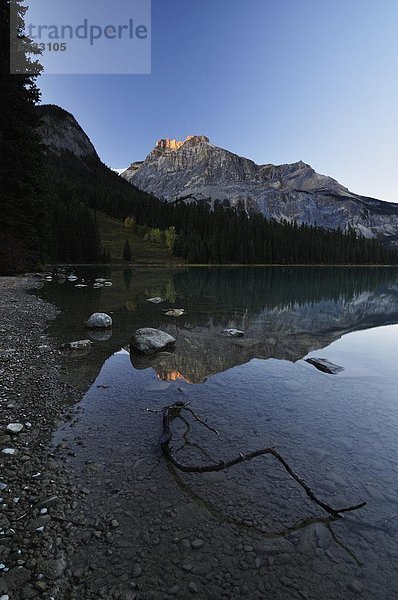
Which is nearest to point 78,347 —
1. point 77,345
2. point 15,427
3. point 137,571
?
point 77,345

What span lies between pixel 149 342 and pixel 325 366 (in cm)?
894

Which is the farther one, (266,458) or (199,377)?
(199,377)

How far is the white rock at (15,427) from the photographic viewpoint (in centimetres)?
790

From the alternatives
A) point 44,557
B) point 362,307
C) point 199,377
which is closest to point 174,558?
point 44,557

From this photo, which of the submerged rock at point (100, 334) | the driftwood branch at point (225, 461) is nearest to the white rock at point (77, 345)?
the submerged rock at point (100, 334)

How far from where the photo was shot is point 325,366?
1586cm

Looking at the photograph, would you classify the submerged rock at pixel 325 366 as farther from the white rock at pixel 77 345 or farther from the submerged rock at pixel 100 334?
the white rock at pixel 77 345

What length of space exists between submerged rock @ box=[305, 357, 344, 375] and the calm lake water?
0.48 metres

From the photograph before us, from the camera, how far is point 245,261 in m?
162

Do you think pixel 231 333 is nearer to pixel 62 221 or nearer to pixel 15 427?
pixel 15 427

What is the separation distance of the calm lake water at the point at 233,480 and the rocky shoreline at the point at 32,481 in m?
0.33

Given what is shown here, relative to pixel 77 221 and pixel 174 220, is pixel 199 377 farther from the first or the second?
pixel 174 220

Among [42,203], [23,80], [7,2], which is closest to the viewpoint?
[7,2]

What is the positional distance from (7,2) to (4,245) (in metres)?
25.1
